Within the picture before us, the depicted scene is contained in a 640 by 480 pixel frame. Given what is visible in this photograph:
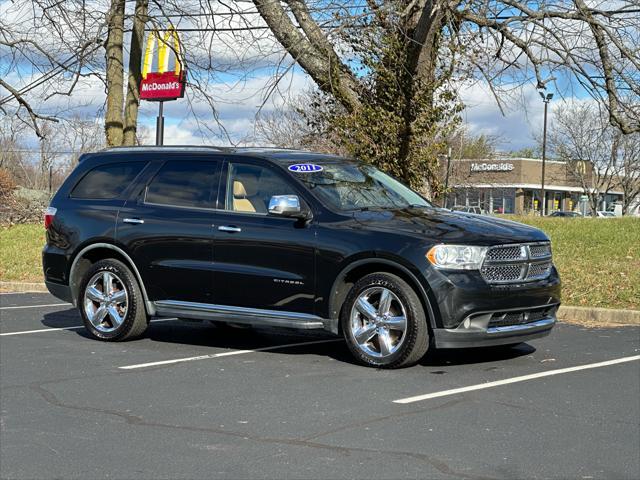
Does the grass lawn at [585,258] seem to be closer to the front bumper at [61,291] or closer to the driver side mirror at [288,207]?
the driver side mirror at [288,207]

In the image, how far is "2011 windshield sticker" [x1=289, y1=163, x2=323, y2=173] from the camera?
8703 millimetres

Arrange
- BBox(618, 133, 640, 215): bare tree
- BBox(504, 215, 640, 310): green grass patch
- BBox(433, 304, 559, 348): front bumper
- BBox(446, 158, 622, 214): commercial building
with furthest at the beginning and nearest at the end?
BBox(446, 158, 622, 214): commercial building → BBox(618, 133, 640, 215): bare tree → BBox(504, 215, 640, 310): green grass patch → BBox(433, 304, 559, 348): front bumper

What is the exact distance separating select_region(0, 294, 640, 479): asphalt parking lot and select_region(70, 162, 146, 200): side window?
157 centimetres

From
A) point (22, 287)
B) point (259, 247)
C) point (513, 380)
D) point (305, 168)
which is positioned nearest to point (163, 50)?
point (22, 287)

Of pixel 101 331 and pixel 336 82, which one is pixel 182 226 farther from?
pixel 336 82

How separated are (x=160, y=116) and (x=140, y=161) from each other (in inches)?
397

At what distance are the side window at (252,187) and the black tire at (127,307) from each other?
4.28 feet

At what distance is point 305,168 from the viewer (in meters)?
8.76

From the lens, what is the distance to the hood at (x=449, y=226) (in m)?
7.70

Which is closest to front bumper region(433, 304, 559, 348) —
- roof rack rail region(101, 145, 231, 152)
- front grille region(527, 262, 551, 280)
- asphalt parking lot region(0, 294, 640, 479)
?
asphalt parking lot region(0, 294, 640, 479)

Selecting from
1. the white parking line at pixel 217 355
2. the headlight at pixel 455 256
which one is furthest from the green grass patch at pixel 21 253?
the headlight at pixel 455 256

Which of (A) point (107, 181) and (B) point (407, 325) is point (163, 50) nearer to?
(A) point (107, 181)

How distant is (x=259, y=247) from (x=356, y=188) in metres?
1.12

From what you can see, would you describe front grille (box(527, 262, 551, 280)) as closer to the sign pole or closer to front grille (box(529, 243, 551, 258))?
front grille (box(529, 243, 551, 258))
